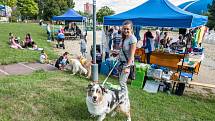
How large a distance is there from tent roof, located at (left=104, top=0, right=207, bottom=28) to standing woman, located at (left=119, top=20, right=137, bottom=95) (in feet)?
12.7

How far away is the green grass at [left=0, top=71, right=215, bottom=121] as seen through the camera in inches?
211

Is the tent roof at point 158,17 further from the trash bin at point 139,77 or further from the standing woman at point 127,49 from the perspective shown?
the standing woman at point 127,49

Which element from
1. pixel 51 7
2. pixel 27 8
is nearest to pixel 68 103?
pixel 51 7

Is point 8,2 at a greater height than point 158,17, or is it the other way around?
point 8,2

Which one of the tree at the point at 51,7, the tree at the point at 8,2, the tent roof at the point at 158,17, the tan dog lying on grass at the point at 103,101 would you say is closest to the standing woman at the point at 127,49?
the tan dog lying on grass at the point at 103,101

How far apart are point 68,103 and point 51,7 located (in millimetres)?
74749

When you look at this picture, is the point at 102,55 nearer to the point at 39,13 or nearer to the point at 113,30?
the point at 113,30

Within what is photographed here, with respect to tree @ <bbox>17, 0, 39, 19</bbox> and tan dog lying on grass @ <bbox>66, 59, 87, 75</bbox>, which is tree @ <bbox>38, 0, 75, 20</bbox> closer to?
tree @ <bbox>17, 0, 39, 19</bbox>

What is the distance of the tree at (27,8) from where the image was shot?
78.0m

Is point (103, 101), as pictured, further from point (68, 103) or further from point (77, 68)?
point (77, 68)

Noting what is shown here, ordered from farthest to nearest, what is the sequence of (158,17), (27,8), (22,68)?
(27,8)
(22,68)
(158,17)

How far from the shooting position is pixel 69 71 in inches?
387

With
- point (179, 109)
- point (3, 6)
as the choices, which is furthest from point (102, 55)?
point (3, 6)

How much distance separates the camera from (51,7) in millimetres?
76875
